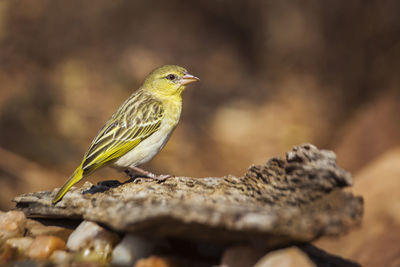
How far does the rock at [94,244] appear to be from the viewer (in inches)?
115

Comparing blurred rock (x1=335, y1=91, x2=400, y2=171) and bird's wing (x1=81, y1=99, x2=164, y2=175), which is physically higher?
blurred rock (x1=335, y1=91, x2=400, y2=171)

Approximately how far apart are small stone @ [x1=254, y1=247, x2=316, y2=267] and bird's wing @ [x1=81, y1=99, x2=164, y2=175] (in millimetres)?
1739

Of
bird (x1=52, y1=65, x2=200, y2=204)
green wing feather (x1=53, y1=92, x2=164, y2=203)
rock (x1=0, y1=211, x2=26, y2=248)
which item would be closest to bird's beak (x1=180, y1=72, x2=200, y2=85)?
bird (x1=52, y1=65, x2=200, y2=204)

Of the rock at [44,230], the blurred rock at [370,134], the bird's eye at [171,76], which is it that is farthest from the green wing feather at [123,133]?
the blurred rock at [370,134]

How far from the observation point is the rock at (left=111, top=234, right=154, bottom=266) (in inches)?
109

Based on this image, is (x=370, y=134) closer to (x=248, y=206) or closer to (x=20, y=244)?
(x=248, y=206)

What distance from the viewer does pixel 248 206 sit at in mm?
2742

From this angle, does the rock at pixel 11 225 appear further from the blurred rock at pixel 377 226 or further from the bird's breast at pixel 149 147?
the blurred rock at pixel 377 226

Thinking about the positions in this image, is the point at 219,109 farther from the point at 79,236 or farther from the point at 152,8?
the point at 79,236

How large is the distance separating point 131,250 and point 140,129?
1603mm

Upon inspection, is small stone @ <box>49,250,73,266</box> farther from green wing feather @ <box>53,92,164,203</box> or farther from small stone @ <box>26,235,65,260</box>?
green wing feather @ <box>53,92,164,203</box>

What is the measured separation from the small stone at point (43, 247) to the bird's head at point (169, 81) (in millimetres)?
2090

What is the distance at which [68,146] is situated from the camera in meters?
8.10

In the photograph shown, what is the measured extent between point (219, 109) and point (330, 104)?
97.5 inches
